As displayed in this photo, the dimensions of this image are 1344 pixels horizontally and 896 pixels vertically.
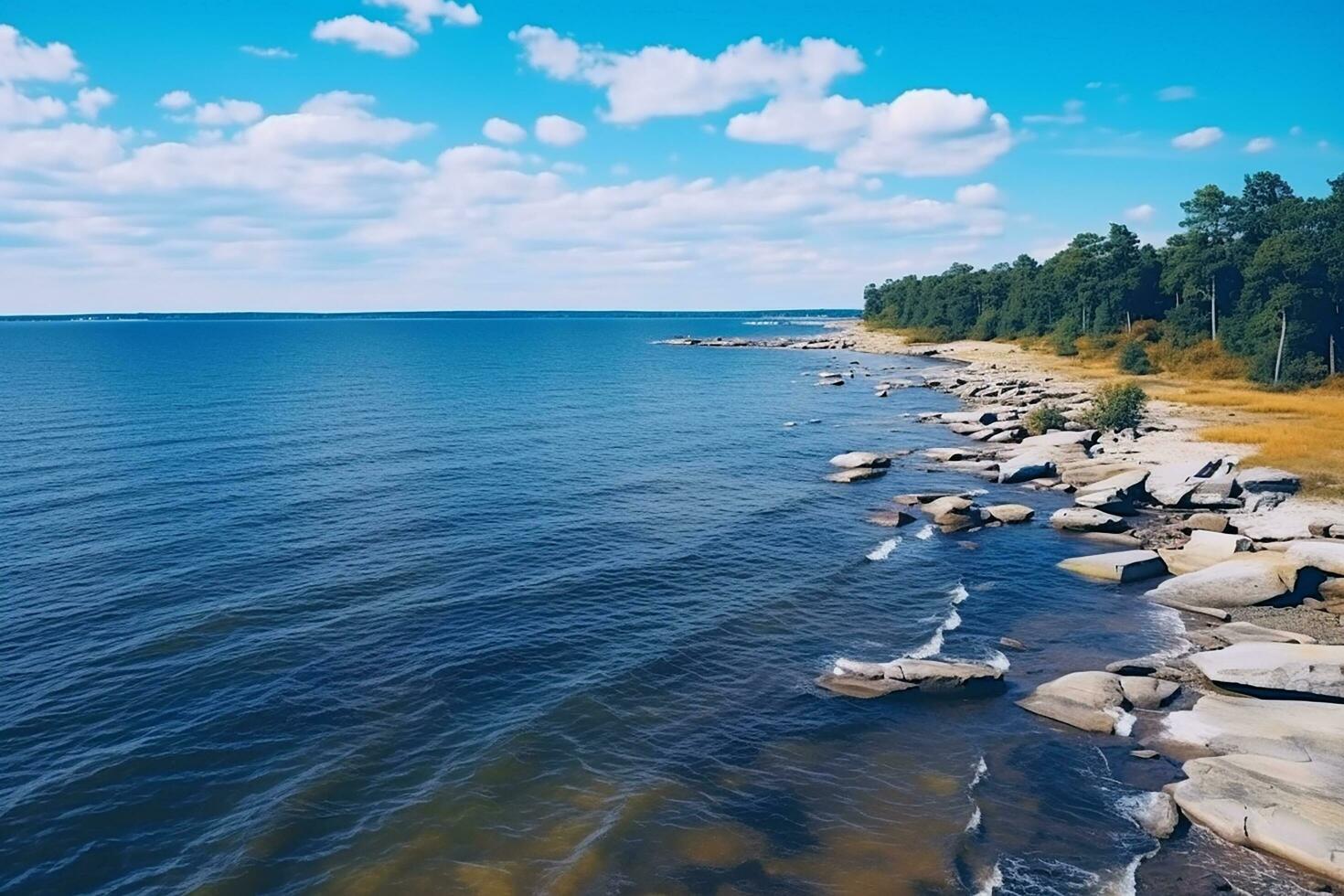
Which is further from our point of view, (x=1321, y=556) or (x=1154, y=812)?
(x=1321, y=556)

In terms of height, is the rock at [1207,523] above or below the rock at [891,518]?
above

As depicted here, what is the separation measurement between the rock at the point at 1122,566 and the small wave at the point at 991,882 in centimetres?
2637

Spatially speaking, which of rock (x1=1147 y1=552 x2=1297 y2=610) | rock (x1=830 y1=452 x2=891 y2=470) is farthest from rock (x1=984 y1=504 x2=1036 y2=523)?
rock (x1=830 y1=452 x2=891 y2=470)

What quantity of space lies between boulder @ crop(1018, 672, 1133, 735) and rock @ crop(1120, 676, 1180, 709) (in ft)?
0.86

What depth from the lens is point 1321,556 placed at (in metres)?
38.8

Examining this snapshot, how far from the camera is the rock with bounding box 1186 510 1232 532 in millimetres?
47844

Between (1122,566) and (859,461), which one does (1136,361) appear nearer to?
(859,461)

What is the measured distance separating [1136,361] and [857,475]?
7641 cm

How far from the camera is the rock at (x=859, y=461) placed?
6991cm

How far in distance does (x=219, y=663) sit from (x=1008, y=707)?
106ft

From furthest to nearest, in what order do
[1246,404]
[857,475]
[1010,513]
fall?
1. [1246,404]
2. [857,475]
3. [1010,513]

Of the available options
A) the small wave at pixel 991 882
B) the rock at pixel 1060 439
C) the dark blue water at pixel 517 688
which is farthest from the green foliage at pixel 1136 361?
the small wave at pixel 991 882

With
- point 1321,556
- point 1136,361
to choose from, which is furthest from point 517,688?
point 1136,361

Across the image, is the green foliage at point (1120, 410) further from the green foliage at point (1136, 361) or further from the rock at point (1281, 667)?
the rock at point (1281, 667)
